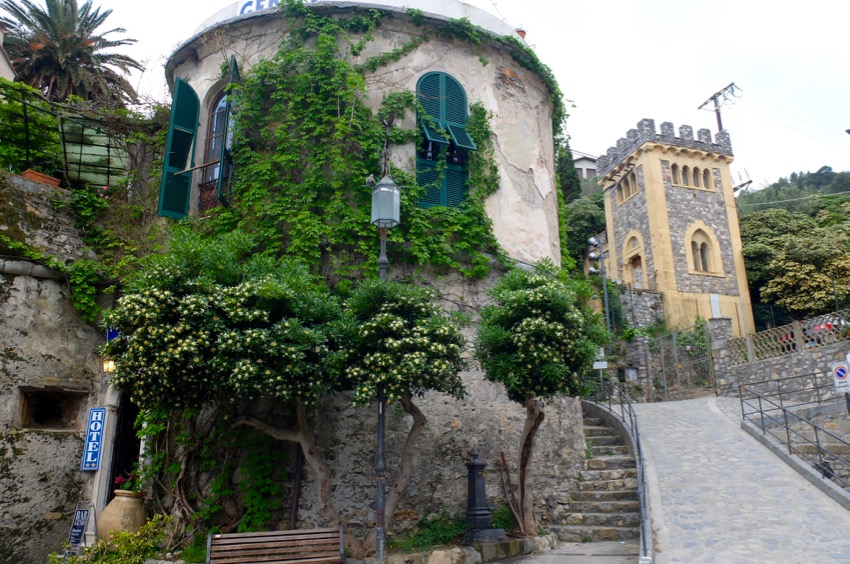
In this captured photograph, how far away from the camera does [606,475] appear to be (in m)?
11.6

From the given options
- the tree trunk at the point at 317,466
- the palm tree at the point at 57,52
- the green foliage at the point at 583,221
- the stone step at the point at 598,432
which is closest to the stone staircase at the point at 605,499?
the stone step at the point at 598,432

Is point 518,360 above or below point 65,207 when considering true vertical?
below

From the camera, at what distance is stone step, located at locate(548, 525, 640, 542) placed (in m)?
9.97

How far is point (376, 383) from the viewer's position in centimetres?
823

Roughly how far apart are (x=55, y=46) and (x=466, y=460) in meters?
19.1

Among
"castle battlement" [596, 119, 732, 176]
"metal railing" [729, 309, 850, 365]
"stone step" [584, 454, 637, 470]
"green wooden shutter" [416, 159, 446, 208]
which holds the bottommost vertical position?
"stone step" [584, 454, 637, 470]

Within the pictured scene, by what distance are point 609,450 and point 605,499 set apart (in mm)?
1846

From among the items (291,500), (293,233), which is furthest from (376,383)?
(293,233)

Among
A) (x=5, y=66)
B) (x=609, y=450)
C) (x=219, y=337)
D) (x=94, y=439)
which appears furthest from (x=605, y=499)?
(x=5, y=66)

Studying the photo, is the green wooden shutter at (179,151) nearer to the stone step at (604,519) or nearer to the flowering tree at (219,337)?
the flowering tree at (219,337)

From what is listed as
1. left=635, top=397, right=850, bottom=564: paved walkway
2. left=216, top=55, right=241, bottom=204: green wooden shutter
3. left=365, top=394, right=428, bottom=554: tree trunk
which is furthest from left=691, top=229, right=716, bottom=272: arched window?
left=365, top=394, right=428, bottom=554: tree trunk

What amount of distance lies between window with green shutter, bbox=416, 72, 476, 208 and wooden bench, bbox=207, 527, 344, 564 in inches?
227

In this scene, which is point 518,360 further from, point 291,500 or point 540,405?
point 291,500

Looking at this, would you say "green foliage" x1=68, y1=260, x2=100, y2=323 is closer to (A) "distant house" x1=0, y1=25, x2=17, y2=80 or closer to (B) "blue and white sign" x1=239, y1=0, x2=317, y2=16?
(B) "blue and white sign" x1=239, y1=0, x2=317, y2=16
